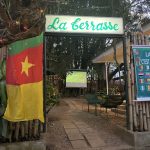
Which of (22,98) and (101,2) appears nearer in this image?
(22,98)

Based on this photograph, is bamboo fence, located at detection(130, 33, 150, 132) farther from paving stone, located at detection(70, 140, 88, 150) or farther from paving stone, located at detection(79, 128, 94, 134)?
paving stone, located at detection(79, 128, 94, 134)

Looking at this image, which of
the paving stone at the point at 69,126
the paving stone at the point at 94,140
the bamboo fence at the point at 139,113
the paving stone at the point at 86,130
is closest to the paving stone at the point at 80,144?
the paving stone at the point at 94,140

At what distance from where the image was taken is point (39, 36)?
628 cm

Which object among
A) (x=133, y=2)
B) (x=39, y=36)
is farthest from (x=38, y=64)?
(x=133, y=2)

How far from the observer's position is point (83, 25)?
7246 mm

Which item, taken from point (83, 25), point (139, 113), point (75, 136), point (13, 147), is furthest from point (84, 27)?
point (13, 147)

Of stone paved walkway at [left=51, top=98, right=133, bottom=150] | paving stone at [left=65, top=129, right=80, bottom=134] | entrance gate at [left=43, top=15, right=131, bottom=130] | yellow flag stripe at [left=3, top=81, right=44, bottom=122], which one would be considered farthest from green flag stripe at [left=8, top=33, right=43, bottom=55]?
paving stone at [left=65, top=129, right=80, bottom=134]

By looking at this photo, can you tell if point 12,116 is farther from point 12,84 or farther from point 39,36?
point 39,36

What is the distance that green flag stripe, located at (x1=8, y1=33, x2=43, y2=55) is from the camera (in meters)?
6.01

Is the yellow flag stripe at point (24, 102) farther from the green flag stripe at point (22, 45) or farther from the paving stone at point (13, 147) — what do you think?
the green flag stripe at point (22, 45)

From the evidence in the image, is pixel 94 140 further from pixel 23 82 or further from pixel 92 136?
pixel 23 82

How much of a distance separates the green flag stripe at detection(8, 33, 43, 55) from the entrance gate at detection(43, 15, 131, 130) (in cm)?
94

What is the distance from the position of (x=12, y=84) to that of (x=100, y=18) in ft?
9.33

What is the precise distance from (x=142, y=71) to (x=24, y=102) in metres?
2.99
